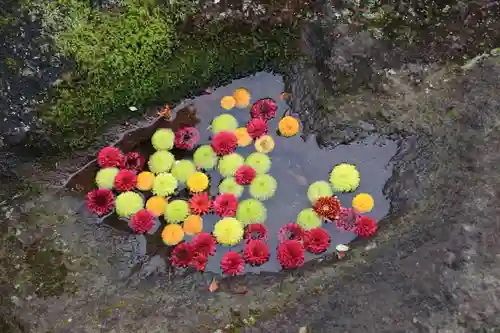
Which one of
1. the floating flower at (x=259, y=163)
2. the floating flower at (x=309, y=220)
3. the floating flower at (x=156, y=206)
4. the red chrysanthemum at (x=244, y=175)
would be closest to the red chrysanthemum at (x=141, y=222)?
the floating flower at (x=156, y=206)

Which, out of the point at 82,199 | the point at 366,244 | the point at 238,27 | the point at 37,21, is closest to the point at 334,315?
the point at 366,244

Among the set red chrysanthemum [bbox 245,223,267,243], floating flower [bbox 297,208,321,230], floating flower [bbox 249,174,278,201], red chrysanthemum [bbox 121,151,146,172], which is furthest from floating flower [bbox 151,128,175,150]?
floating flower [bbox 297,208,321,230]

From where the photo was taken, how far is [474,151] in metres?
4.41

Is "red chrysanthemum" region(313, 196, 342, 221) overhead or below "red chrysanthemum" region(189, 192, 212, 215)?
overhead

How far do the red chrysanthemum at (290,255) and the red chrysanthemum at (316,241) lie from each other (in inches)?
3.7

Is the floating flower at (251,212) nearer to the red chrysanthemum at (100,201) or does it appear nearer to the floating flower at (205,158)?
the floating flower at (205,158)

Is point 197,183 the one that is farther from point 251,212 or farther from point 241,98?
point 241,98

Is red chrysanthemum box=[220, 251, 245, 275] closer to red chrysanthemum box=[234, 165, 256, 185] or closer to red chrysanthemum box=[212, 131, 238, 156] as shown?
red chrysanthemum box=[234, 165, 256, 185]

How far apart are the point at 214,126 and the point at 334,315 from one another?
2031 mm

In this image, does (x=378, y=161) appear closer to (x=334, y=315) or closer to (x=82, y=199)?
(x=334, y=315)

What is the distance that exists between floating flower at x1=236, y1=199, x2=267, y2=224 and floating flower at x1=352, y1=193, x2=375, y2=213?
0.73 meters

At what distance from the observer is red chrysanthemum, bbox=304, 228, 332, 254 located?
14.6 ft

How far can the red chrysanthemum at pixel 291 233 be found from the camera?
14.9ft

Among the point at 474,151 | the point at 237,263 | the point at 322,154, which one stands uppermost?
the point at 474,151
